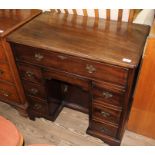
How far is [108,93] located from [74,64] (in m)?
0.30

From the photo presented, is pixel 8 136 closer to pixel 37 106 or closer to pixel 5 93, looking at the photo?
pixel 37 106

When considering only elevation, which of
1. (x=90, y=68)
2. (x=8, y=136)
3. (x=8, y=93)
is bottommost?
(x=8, y=93)

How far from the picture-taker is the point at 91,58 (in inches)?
44.9

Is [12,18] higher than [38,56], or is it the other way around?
[12,18]

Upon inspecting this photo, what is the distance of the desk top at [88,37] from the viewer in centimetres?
114

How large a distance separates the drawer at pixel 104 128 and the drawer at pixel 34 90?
1.56 feet

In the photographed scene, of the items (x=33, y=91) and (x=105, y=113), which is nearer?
(x=105, y=113)

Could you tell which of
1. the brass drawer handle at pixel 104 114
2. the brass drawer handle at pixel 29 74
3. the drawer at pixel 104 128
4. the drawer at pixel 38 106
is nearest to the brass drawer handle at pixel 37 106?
the drawer at pixel 38 106

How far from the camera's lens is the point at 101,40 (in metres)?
1.26

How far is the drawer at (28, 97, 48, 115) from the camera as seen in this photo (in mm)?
1729

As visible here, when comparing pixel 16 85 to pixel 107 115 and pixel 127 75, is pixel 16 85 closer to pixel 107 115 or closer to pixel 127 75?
pixel 107 115

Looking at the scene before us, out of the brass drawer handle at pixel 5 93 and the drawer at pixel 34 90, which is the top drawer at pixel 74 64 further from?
the brass drawer handle at pixel 5 93

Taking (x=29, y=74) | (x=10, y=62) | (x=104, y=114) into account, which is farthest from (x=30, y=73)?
(x=104, y=114)
